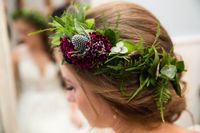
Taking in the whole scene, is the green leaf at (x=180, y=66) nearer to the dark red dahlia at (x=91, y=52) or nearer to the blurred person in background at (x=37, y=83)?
the dark red dahlia at (x=91, y=52)

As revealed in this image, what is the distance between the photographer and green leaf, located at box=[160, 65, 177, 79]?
74 centimetres

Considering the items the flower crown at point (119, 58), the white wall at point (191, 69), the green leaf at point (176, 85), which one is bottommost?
the white wall at point (191, 69)

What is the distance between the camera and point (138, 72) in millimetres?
730

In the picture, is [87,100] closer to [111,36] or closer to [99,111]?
[99,111]

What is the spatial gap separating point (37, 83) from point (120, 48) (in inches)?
51.8

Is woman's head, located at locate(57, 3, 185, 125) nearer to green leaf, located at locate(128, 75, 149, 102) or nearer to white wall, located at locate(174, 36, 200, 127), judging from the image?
green leaf, located at locate(128, 75, 149, 102)

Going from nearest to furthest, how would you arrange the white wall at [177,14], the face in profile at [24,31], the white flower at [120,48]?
the white flower at [120,48], the white wall at [177,14], the face in profile at [24,31]

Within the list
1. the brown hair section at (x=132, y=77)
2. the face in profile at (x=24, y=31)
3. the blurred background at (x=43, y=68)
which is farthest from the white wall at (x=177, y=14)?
the brown hair section at (x=132, y=77)

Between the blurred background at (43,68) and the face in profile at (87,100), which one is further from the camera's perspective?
the blurred background at (43,68)

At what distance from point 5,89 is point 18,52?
1.13 feet

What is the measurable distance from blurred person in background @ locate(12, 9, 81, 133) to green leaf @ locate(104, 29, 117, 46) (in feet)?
3.09

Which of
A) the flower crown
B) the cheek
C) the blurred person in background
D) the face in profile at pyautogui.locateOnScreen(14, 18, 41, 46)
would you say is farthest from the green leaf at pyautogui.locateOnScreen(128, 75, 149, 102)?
the face in profile at pyautogui.locateOnScreen(14, 18, 41, 46)

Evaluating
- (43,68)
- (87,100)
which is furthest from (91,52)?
(43,68)

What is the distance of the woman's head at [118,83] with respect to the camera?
748mm
